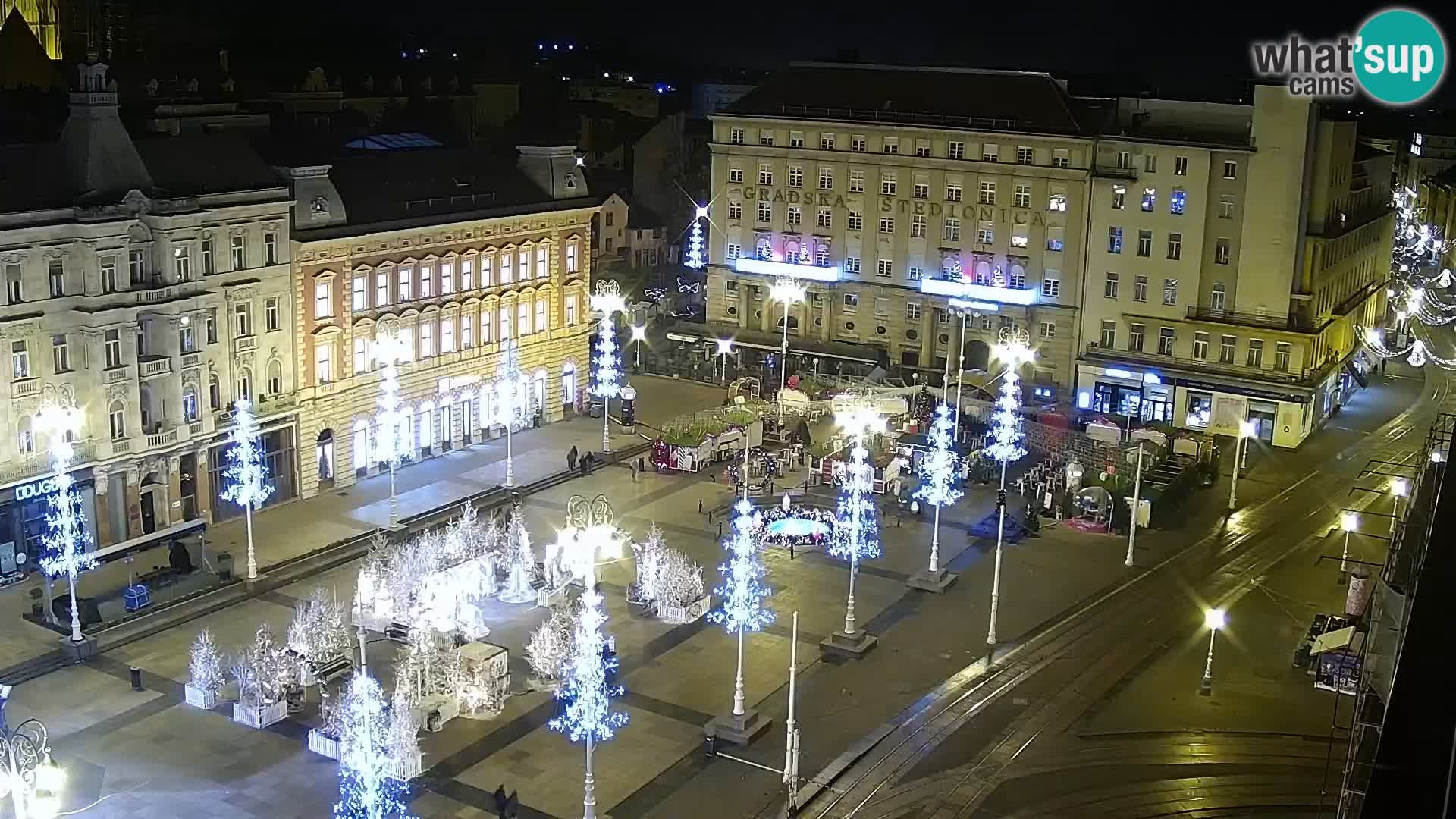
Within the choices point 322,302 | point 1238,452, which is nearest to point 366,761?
point 322,302

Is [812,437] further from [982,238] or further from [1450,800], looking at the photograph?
[1450,800]

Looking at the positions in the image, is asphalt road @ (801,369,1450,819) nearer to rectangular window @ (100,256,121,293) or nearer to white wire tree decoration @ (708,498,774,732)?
white wire tree decoration @ (708,498,774,732)

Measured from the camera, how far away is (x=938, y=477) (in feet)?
198

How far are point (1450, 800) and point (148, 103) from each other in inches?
3026

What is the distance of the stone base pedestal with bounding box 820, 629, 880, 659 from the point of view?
164 feet

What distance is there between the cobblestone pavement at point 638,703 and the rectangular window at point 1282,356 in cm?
2134

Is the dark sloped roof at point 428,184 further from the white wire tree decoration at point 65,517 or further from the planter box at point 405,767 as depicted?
the planter box at point 405,767

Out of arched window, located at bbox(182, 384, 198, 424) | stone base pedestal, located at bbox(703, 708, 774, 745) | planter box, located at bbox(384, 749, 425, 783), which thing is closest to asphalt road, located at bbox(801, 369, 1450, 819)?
stone base pedestal, located at bbox(703, 708, 774, 745)

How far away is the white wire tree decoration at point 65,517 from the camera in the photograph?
161ft

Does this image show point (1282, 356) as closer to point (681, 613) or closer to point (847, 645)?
point (847, 645)

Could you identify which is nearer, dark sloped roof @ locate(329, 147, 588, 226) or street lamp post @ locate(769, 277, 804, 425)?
dark sloped roof @ locate(329, 147, 588, 226)

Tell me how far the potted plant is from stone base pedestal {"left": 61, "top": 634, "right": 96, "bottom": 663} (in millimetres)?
5578

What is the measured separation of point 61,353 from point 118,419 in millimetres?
3412

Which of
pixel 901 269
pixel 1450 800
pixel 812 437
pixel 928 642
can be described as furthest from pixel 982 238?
pixel 1450 800
